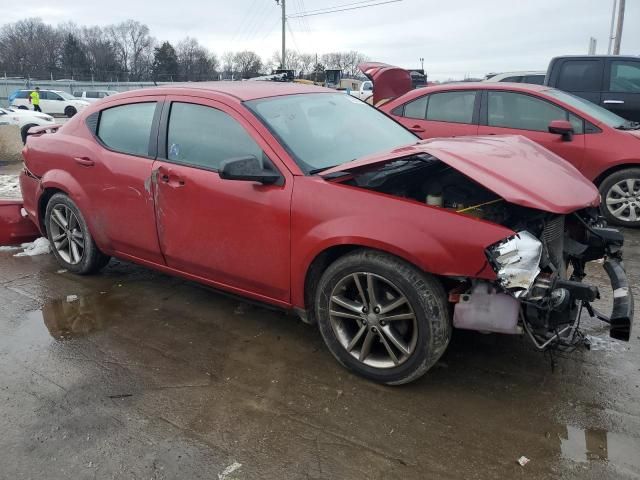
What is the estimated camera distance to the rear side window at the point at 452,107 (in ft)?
21.6

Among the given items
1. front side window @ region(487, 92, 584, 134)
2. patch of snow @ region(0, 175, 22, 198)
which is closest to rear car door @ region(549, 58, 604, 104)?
front side window @ region(487, 92, 584, 134)

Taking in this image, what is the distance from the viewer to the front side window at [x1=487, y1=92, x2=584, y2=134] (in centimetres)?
612

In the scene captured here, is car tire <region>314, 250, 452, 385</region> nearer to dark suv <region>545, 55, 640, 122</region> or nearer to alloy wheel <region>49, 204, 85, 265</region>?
alloy wheel <region>49, 204, 85, 265</region>

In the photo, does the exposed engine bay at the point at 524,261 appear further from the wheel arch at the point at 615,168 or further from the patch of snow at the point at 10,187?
the patch of snow at the point at 10,187

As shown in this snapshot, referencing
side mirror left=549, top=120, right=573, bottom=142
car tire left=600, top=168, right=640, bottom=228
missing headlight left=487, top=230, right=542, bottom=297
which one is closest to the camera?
missing headlight left=487, top=230, right=542, bottom=297

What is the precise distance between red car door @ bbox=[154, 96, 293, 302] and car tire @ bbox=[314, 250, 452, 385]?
14.6 inches

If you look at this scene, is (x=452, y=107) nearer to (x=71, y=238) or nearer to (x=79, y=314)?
(x=71, y=238)

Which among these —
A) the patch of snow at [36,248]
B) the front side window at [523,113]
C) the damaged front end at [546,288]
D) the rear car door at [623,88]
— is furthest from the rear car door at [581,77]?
the patch of snow at [36,248]

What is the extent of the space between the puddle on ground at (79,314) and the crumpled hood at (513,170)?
2.08 meters

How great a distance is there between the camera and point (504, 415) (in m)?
2.75

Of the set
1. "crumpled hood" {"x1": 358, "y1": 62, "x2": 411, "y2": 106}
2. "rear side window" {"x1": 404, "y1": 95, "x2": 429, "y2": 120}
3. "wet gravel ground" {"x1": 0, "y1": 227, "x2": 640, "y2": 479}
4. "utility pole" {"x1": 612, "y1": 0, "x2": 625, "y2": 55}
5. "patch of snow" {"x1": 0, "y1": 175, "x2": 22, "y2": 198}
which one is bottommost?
"wet gravel ground" {"x1": 0, "y1": 227, "x2": 640, "y2": 479}

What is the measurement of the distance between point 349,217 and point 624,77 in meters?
7.18

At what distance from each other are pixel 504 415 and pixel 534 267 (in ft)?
2.58

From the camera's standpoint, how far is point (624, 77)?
26.5ft
